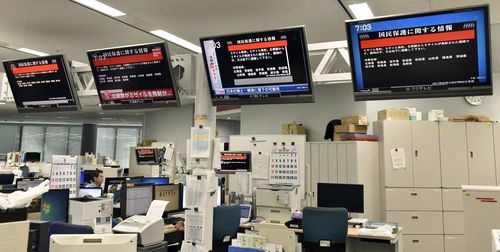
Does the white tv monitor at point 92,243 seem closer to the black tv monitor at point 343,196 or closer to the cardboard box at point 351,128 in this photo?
the black tv monitor at point 343,196

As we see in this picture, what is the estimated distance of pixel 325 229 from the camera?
4.24 metres

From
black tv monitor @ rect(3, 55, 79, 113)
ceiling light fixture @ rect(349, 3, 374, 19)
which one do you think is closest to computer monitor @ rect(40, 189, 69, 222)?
black tv monitor @ rect(3, 55, 79, 113)

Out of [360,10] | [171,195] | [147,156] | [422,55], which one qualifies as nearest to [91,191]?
[171,195]

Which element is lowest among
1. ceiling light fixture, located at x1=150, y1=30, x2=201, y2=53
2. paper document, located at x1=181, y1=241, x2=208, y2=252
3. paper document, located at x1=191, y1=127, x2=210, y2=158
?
paper document, located at x1=181, y1=241, x2=208, y2=252

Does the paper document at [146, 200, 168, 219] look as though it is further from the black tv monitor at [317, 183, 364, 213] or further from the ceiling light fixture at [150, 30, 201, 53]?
the ceiling light fixture at [150, 30, 201, 53]

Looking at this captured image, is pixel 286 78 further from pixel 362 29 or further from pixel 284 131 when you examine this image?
pixel 284 131

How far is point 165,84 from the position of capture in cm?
375

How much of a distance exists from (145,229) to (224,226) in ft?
5.10

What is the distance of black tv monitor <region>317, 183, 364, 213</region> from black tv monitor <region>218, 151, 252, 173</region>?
1.25 m

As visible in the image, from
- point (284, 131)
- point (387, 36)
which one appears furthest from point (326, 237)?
point (284, 131)

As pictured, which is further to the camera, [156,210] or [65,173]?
[65,173]

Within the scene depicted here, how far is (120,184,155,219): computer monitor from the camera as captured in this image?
436 cm

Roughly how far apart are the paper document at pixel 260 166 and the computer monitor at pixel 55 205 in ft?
8.54

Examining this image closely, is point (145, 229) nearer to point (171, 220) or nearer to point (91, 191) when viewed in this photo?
point (171, 220)
